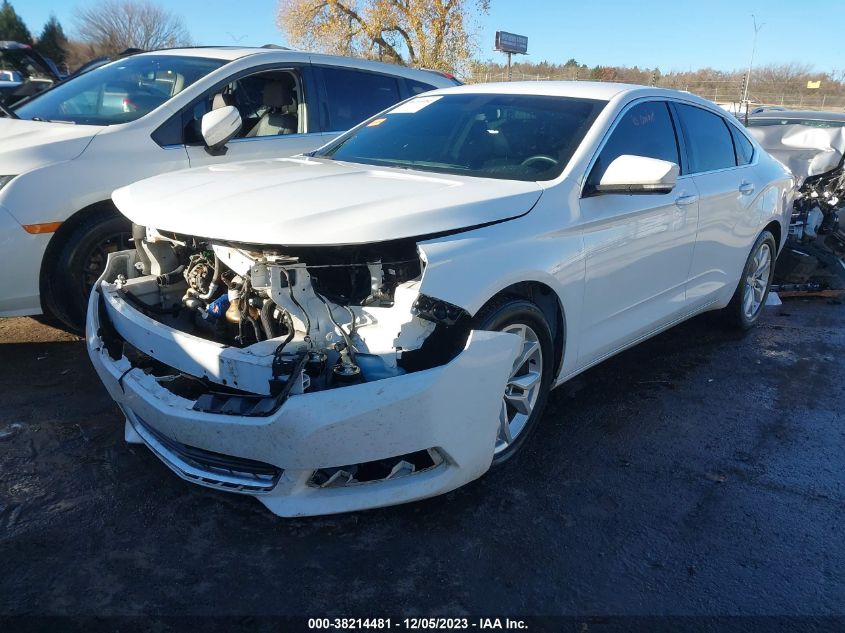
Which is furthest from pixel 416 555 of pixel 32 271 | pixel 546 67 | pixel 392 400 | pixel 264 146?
pixel 546 67

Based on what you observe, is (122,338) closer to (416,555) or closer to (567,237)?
(416,555)

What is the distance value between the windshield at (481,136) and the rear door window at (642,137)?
154 mm

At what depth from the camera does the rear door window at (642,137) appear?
11.3ft

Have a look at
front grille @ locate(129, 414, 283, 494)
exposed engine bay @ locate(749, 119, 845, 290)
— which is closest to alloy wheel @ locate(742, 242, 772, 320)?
exposed engine bay @ locate(749, 119, 845, 290)

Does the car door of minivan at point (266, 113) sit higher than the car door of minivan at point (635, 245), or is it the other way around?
the car door of minivan at point (266, 113)

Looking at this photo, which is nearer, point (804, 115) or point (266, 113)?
point (266, 113)

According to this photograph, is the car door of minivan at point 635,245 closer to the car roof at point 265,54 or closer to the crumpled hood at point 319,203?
the crumpled hood at point 319,203

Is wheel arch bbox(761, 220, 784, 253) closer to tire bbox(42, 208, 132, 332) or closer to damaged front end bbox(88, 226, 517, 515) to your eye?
damaged front end bbox(88, 226, 517, 515)

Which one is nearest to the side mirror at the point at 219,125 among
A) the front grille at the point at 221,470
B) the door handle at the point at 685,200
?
the front grille at the point at 221,470

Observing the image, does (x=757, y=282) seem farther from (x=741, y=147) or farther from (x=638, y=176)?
(x=638, y=176)

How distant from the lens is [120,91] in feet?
16.2

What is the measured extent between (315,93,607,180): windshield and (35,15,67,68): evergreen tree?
5427 cm

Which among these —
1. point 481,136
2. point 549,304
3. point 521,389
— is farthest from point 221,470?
point 481,136

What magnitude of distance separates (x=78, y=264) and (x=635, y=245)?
126 inches
